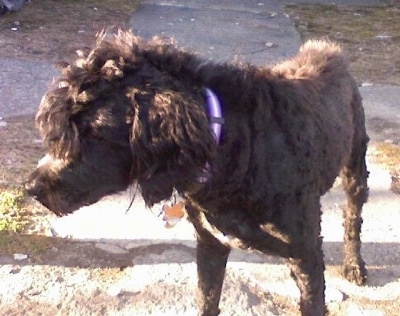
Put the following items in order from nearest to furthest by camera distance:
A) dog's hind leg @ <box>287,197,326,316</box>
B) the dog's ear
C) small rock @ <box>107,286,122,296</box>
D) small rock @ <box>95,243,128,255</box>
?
the dog's ear < dog's hind leg @ <box>287,197,326,316</box> < small rock @ <box>107,286,122,296</box> < small rock @ <box>95,243,128,255</box>

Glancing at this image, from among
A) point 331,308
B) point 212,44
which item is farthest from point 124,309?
point 212,44

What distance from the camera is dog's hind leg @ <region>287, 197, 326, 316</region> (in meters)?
3.21

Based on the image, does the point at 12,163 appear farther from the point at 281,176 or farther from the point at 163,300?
the point at 281,176

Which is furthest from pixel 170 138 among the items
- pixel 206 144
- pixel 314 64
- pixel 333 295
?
pixel 333 295

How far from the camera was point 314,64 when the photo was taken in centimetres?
382

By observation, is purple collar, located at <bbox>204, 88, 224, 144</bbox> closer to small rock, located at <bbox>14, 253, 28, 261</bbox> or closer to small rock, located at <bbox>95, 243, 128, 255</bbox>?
small rock, located at <bbox>95, 243, 128, 255</bbox>

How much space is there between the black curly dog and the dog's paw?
908 millimetres

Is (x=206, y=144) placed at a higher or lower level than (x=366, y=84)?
higher

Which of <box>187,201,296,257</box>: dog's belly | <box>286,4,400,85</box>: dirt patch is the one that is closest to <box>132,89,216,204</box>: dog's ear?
<box>187,201,296,257</box>: dog's belly

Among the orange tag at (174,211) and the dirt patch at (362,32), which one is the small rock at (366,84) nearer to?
the dirt patch at (362,32)

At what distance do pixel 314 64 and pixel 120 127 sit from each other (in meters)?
1.56

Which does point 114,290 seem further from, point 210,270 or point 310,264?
point 310,264

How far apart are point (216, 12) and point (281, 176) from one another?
884cm

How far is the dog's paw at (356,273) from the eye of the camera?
14.2 feet
